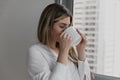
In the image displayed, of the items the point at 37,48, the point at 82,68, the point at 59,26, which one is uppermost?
the point at 59,26

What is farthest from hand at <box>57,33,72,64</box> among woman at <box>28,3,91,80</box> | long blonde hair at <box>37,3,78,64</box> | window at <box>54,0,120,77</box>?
window at <box>54,0,120,77</box>

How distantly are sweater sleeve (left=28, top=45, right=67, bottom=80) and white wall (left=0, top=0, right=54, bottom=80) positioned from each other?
61 centimetres

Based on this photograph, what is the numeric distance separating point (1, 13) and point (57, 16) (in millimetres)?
908

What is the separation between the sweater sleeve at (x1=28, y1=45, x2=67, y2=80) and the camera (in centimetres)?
106

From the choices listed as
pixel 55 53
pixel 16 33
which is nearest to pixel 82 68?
pixel 55 53

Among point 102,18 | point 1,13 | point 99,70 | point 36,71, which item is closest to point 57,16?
point 36,71

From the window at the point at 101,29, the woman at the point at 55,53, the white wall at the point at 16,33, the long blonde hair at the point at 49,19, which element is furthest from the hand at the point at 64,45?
the white wall at the point at 16,33

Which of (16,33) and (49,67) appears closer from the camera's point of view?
(49,67)

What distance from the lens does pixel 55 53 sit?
1.21 metres

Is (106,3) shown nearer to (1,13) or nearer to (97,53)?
(97,53)

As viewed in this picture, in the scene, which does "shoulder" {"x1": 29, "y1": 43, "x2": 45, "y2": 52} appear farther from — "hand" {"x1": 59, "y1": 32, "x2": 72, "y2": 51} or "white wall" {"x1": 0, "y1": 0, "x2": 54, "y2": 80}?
"white wall" {"x1": 0, "y1": 0, "x2": 54, "y2": 80}

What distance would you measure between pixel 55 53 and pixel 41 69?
149 mm

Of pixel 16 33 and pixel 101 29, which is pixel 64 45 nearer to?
pixel 101 29

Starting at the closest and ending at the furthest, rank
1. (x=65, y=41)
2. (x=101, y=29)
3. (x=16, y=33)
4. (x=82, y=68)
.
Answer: (x=65, y=41), (x=82, y=68), (x=101, y=29), (x=16, y=33)
